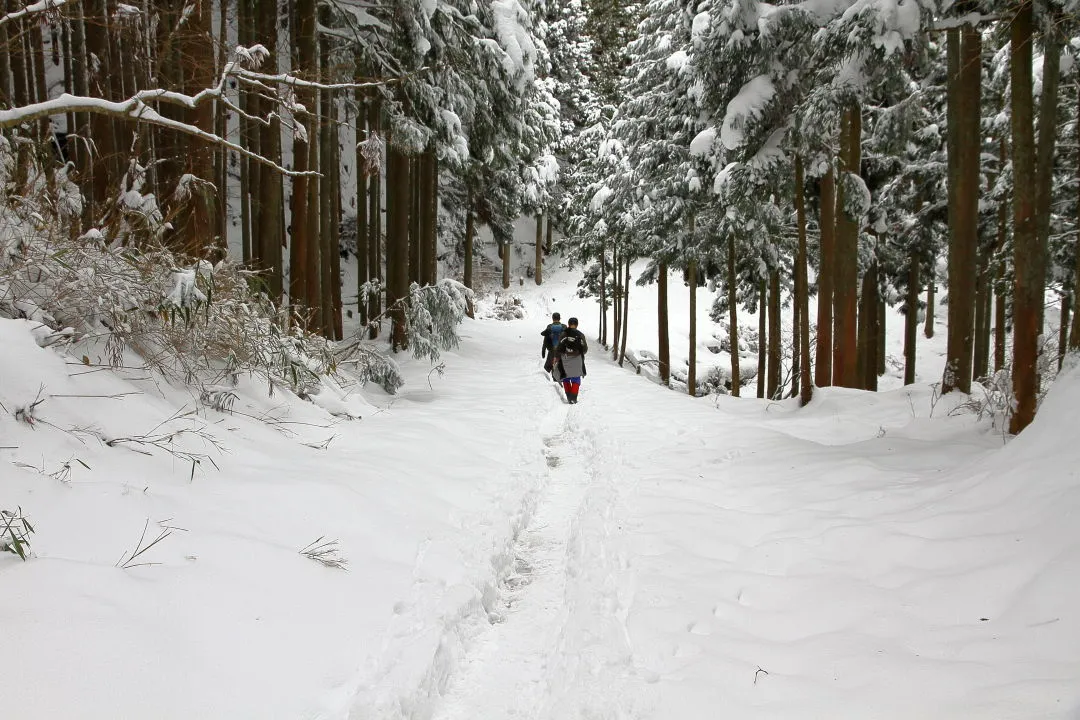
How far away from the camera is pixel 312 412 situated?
671 cm

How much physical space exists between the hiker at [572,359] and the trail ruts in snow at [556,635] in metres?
6.30

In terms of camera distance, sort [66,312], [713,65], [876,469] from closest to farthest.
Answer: [66,312]
[876,469]
[713,65]

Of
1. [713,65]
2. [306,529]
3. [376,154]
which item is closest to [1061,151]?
[713,65]

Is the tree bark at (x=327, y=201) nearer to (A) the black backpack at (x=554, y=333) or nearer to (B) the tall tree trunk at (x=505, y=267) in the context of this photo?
(A) the black backpack at (x=554, y=333)

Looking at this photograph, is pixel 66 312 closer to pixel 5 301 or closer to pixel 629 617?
pixel 5 301

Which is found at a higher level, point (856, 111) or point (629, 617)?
point (856, 111)

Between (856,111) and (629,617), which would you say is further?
(856,111)

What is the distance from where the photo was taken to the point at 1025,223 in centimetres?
645

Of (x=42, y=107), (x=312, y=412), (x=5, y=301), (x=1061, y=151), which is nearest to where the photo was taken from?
(x=42, y=107)

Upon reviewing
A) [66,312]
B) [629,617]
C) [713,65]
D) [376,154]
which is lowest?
[629,617]

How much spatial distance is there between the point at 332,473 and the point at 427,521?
3.02 feet

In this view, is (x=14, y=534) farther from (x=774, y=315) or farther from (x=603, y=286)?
(x=603, y=286)

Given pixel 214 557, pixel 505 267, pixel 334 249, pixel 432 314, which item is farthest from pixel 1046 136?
pixel 505 267

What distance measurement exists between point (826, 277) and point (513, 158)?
10220 mm
